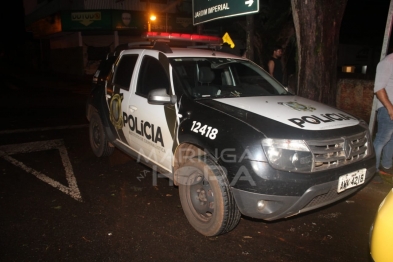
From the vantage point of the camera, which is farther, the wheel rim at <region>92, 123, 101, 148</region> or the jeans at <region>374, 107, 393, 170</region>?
the wheel rim at <region>92, 123, 101, 148</region>

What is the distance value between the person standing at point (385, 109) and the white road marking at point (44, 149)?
4160 millimetres

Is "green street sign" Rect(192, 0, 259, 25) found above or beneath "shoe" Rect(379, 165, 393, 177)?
above

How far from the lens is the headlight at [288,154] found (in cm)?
273

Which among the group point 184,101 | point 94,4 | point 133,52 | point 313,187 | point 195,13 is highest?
point 94,4

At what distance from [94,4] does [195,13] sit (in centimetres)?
1667

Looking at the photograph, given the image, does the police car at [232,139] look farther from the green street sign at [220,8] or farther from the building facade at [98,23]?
the building facade at [98,23]

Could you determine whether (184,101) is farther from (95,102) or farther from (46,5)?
(46,5)

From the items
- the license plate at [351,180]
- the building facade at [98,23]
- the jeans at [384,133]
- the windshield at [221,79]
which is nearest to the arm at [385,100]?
the jeans at [384,133]

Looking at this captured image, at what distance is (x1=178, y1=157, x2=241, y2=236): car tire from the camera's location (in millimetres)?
2941

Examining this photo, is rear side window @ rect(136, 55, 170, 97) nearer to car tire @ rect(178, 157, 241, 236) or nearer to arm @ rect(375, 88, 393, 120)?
car tire @ rect(178, 157, 241, 236)

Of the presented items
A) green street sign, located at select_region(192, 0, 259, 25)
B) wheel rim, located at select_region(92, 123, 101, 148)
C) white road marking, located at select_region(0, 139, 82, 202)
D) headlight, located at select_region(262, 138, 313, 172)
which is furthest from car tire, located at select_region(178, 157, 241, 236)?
green street sign, located at select_region(192, 0, 259, 25)

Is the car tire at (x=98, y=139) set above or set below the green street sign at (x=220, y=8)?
below

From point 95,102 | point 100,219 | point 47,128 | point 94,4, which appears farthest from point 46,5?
point 100,219

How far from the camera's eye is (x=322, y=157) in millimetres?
2848
